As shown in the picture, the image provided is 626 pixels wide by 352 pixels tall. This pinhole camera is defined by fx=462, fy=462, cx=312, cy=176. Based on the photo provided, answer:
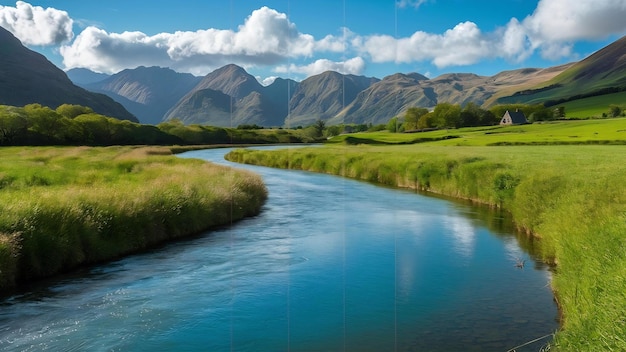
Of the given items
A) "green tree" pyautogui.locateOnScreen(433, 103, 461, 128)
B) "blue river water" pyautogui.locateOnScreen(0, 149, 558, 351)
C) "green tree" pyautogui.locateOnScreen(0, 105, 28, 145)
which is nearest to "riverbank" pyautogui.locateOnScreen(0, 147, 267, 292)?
"blue river water" pyautogui.locateOnScreen(0, 149, 558, 351)

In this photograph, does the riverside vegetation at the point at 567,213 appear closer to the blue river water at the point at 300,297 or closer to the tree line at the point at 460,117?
the blue river water at the point at 300,297

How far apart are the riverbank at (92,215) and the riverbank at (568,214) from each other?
18.5 m

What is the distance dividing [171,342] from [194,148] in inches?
5510

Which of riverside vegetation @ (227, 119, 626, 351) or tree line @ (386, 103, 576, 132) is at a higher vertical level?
tree line @ (386, 103, 576, 132)

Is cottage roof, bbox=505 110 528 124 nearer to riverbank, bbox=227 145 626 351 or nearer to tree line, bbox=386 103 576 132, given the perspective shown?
tree line, bbox=386 103 576 132

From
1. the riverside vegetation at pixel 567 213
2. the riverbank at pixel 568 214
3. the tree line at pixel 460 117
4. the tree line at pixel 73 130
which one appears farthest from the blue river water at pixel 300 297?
the tree line at pixel 460 117

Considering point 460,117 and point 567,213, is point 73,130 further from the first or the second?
point 460,117

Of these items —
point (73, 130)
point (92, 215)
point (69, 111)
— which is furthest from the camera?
point (69, 111)

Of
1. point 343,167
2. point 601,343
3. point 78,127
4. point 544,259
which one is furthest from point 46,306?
point 78,127

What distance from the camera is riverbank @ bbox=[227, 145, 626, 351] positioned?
405 inches

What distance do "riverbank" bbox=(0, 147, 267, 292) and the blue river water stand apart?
114 centimetres

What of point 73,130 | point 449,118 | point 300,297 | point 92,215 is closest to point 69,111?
point 73,130

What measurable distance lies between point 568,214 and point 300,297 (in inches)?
504

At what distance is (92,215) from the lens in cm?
2198
